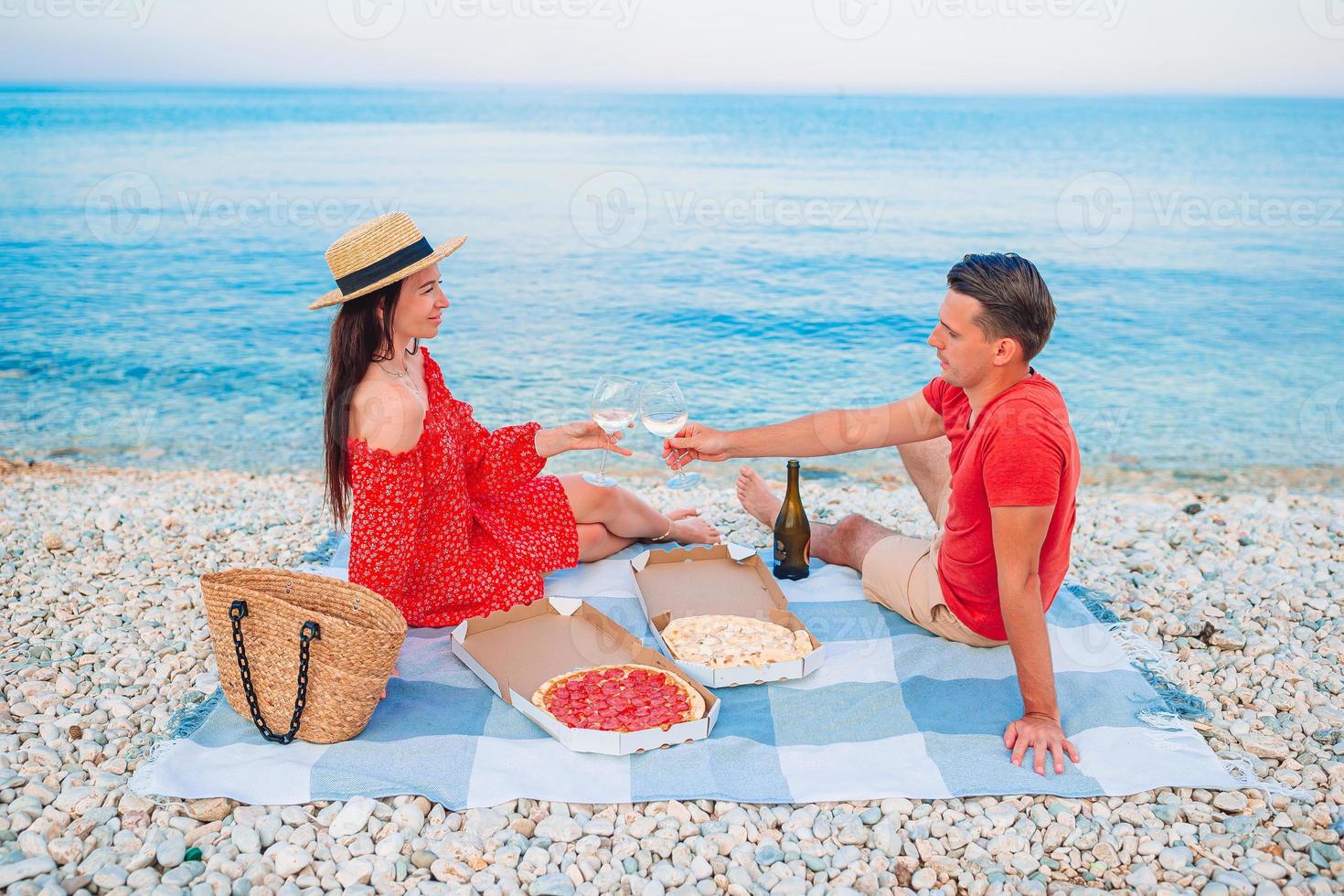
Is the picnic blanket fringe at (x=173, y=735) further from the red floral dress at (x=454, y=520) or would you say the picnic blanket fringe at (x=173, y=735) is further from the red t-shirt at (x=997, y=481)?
the red t-shirt at (x=997, y=481)

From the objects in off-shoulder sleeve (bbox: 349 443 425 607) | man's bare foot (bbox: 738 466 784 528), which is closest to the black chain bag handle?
off-shoulder sleeve (bbox: 349 443 425 607)

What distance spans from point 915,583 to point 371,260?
2.63 m

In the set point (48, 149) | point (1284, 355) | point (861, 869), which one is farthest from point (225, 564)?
point (48, 149)

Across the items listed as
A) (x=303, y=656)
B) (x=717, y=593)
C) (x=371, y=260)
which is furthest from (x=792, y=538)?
(x=303, y=656)

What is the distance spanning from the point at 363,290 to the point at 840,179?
3001 cm

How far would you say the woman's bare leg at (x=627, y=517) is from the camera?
5.07 meters

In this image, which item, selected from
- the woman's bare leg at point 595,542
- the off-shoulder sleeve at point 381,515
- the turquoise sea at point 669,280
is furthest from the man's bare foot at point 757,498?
the turquoise sea at point 669,280

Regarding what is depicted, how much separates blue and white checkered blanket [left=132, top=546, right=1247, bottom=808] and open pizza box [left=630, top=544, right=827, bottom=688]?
0.32 ft

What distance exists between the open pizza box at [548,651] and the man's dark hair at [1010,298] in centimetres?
172

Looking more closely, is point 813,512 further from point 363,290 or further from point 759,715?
point 363,290

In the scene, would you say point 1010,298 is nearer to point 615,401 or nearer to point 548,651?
point 615,401

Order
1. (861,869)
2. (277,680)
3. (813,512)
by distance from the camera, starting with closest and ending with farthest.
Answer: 1. (861,869)
2. (277,680)
3. (813,512)

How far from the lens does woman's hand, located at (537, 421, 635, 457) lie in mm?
4445

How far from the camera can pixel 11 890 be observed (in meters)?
2.77
